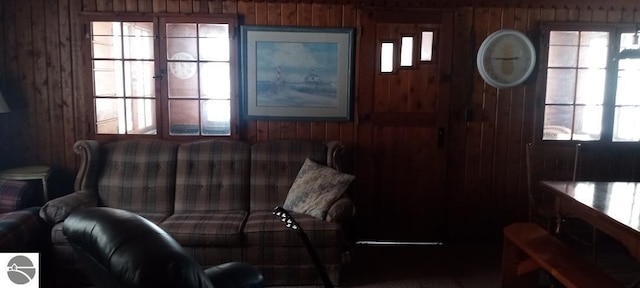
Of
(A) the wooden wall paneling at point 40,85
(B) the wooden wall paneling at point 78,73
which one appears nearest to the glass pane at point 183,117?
(B) the wooden wall paneling at point 78,73

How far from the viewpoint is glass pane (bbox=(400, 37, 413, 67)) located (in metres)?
3.97

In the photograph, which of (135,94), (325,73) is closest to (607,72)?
(325,73)

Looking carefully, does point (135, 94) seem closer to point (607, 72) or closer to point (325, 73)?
point (325, 73)

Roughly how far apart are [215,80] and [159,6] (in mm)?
737

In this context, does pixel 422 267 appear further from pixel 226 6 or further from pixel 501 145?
pixel 226 6

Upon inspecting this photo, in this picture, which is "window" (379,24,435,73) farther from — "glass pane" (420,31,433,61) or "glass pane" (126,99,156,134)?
"glass pane" (126,99,156,134)

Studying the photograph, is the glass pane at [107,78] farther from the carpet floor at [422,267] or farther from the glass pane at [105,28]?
the carpet floor at [422,267]

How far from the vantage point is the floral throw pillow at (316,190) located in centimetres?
335

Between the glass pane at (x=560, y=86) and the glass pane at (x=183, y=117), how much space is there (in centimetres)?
302

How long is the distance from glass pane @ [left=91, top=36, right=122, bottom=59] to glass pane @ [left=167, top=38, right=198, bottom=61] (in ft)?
1.37

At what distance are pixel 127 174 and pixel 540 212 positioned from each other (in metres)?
3.18

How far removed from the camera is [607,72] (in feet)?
13.2

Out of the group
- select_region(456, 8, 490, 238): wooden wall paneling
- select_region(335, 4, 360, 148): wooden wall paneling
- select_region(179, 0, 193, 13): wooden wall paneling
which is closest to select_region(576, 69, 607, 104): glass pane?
select_region(456, 8, 490, 238): wooden wall paneling

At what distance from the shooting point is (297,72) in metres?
3.97
